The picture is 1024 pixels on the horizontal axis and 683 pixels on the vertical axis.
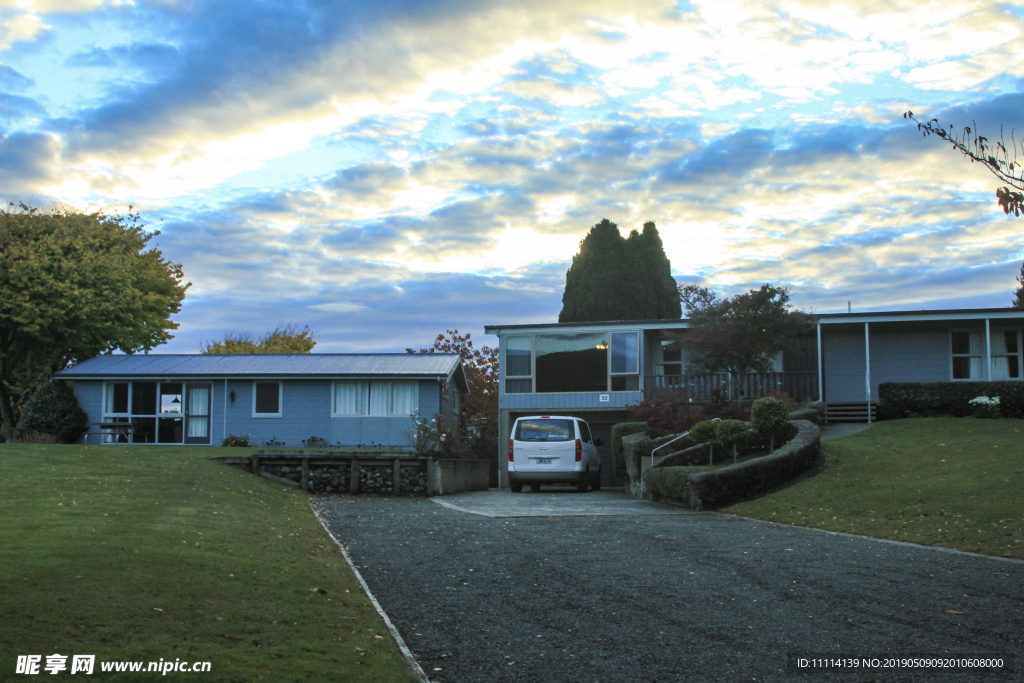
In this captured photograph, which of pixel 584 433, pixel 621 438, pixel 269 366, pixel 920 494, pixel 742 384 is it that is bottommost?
pixel 920 494

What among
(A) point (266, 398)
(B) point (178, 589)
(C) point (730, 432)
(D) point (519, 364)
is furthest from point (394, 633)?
(A) point (266, 398)

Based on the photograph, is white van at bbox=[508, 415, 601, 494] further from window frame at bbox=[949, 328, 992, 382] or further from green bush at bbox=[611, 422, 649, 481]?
window frame at bbox=[949, 328, 992, 382]

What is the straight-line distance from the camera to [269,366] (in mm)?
28219

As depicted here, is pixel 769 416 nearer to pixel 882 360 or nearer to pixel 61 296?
pixel 882 360

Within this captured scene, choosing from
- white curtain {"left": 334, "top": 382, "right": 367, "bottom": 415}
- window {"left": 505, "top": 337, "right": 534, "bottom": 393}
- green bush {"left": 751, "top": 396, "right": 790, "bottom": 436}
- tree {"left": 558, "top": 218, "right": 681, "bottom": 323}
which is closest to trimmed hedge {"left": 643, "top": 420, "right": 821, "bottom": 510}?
green bush {"left": 751, "top": 396, "right": 790, "bottom": 436}

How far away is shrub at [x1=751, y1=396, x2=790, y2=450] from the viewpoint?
54.7 ft

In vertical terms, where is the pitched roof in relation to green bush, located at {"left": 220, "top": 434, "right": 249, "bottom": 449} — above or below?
above

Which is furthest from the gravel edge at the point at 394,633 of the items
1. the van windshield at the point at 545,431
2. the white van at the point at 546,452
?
the van windshield at the point at 545,431

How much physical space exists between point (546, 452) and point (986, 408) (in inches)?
475

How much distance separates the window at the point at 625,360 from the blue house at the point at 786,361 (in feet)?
0.11

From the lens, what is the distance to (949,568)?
811cm

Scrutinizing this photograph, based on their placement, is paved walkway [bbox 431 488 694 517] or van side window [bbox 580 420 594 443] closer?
paved walkway [bbox 431 488 694 517]

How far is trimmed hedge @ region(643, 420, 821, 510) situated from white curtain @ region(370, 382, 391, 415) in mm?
13123

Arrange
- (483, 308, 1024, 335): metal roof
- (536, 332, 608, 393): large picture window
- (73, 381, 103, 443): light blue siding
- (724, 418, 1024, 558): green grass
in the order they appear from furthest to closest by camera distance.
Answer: (73, 381, 103, 443): light blue siding
(536, 332, 608, 393): large picture window
(483, 308, 1024, 335): metal roof
(724, 418, 1024, 558): green grass
